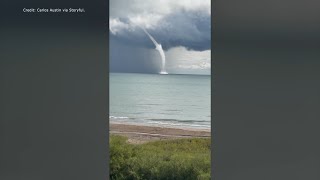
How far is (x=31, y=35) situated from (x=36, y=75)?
0.30 metres

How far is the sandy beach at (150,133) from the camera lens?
17.0ft

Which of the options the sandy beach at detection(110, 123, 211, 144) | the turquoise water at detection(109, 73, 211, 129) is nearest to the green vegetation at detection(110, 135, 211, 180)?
the sandy beach at detection(110, 123, 211, 144)

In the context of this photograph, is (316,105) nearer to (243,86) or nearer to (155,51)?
(243,86)

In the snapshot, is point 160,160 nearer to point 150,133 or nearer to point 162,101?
point 150,133

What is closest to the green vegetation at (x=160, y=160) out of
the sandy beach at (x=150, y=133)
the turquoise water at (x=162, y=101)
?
the sandy beach at (x=150, y=133)

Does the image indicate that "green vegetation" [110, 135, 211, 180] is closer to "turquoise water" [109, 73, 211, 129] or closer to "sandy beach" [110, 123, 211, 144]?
"sandy beach" [110, 123, 211, 144]

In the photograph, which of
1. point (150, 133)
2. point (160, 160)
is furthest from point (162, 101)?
A: point (160, 160)

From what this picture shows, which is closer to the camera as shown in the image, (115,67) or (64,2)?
(64,2)

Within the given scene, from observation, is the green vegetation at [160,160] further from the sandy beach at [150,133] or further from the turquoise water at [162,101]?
the turquoise water at [162,101]

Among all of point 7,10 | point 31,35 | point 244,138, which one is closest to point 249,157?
point 244,138

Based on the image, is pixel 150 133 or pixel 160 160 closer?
pixel 160 160

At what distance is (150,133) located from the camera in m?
5.30

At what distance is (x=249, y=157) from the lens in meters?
2.59

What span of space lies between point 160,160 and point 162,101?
811 millimetres
